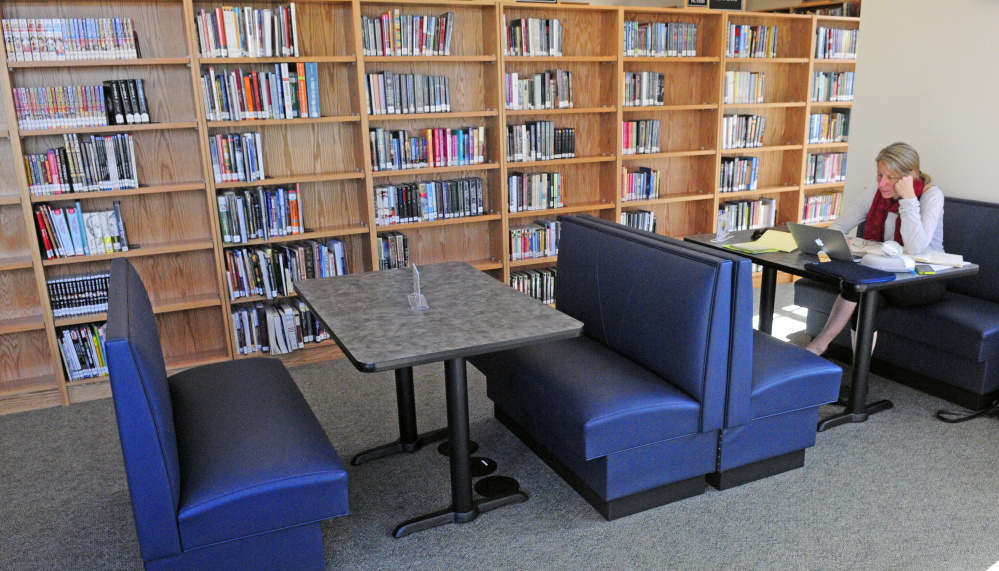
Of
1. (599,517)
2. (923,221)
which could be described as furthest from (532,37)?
(599,517)

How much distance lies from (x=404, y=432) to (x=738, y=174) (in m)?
3.57

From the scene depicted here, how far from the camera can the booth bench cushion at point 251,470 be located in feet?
6.97

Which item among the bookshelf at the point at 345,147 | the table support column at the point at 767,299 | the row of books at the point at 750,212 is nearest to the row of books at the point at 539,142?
the bookshelf at the point at 345,147

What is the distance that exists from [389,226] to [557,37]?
163cm

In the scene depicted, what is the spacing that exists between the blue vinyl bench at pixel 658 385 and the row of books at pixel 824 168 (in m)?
3.39

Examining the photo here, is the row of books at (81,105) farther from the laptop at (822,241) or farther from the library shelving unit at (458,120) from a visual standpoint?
the laptop at (822,241)

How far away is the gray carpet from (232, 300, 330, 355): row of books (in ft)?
2.88

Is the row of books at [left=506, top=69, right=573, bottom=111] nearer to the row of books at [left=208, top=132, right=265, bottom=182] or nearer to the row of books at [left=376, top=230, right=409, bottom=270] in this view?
the row of books at [left=376, top=230, right=409, bottom=270]

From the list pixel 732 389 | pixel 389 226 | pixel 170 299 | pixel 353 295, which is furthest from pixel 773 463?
pixel 170 299

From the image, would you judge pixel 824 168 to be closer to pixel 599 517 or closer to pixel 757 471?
pixel 757 471

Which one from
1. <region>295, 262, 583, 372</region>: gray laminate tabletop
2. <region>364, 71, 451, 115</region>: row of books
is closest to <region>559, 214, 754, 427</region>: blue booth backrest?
<region>295, 262, 583, 372</region>: gray laminate tabletop

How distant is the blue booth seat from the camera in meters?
1.99

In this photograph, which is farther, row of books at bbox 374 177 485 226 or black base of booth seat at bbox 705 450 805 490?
row of books at bbox 374 177 485 226

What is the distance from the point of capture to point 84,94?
12.2 feet
